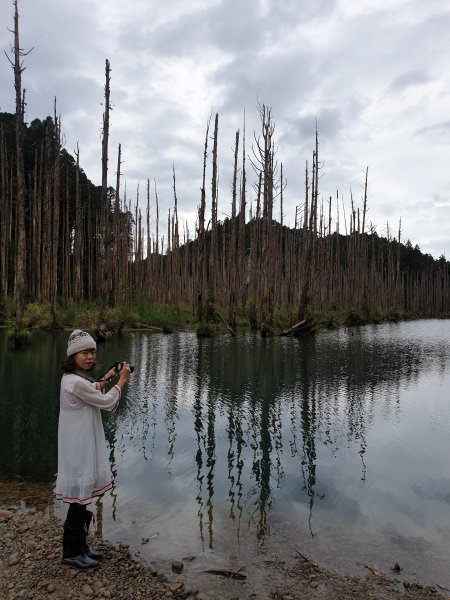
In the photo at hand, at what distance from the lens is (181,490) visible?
16.3 ft

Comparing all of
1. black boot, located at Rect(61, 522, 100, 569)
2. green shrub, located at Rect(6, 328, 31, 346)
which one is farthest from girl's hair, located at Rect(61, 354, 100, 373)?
green shrub, located at Rect(6, 328, 31, 346)

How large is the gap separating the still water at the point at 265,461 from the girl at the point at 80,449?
0.54 metres

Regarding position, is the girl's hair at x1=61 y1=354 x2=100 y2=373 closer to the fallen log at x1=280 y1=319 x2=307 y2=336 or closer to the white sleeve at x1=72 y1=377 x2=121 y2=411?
the white sleeve at x1=72 y1=377 x2=121 y2=411

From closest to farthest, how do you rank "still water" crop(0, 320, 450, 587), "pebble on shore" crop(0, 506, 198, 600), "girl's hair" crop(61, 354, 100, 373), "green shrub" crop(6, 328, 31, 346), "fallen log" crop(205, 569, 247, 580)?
"pebble on shore" crop(0, 506, 198, 600) → "fallen log" crop(205, 569, 247, 580) → "girl's hair" crop(61, 354, 100, 373) → "still water" crop(0, 320, 450, 587) → "green shrub" crop(6, 328, 31, 346)

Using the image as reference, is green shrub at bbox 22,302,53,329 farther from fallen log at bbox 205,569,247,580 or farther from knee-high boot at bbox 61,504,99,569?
fallen log at bbox 205,569,247,580

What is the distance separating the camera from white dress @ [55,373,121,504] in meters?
3.41

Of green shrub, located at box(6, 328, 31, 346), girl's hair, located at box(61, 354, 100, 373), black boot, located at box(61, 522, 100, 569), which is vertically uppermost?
girl's hair, located at box(61, 354, 100, 373)

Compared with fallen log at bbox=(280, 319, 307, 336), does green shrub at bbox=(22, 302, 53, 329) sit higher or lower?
higher

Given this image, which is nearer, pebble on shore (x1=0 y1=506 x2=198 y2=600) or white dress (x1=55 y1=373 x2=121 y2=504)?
pebble on shore (x1=0 y1=506 x2=198 y2=600)

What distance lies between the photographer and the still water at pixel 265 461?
3.88m

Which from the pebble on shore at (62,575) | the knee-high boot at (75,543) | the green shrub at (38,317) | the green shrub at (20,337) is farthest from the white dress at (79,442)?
the green shrub at (38,317)

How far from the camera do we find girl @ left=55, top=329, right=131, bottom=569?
3395mm

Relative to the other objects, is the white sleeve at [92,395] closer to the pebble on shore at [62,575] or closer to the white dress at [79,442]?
the white dress at [79,442]

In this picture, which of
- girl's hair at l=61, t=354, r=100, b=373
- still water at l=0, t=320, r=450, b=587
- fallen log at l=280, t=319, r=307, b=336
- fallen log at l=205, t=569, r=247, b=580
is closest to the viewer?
fallen log at l=205, t=569, r=247, b=580
